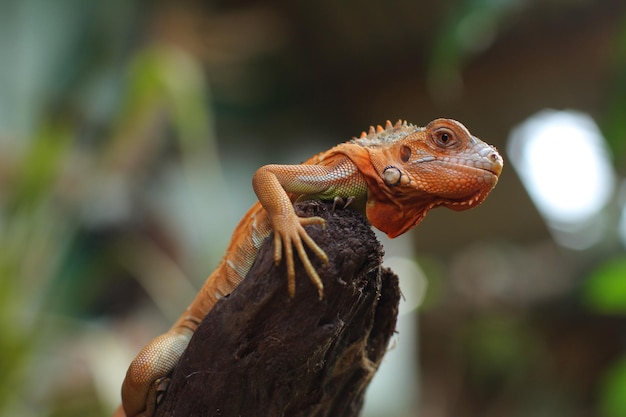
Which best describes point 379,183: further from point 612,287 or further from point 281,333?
point 612,287

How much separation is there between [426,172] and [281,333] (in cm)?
93

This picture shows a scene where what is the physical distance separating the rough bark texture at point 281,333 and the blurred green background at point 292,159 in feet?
12.2

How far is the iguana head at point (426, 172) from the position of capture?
2561mm

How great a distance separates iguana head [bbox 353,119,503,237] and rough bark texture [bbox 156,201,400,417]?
0.27 m

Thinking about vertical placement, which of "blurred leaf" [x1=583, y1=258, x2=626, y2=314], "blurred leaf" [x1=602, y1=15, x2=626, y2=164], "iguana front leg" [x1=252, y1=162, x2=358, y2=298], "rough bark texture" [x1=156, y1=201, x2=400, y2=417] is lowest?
"rough bark texture" [x1=156, y1=201, x2=400, y2=417]

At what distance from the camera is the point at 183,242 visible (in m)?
9.05

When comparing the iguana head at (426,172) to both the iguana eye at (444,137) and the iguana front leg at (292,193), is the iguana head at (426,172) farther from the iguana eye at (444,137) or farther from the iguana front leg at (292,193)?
the iguana front leg at (292,193)

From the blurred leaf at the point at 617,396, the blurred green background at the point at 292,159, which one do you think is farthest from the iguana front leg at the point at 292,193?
the blurred green background at the point at 292,159

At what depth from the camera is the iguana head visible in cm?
256

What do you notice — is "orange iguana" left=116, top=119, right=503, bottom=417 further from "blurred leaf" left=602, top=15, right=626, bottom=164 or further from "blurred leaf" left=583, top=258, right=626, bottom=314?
"blurred leaf" left=583, top=258, right=626, bottom=314

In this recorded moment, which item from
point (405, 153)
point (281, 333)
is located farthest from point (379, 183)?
point (281, 333)

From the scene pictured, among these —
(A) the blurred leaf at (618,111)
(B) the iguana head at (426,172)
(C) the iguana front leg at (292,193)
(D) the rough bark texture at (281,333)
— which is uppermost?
(A) the blurred leaf at (618,111)

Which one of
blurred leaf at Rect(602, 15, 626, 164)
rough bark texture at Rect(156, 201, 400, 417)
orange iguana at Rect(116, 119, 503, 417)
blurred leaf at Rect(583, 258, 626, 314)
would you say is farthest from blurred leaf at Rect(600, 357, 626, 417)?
rough bark texture at Rect(156, 201, 400, 417)

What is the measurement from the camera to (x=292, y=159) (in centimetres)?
895
